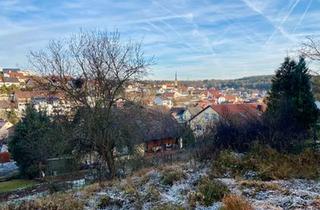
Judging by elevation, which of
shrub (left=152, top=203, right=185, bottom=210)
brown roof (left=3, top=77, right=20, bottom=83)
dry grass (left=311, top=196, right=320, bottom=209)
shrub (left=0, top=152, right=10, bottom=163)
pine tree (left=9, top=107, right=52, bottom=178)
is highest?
brown roof (left=3, top=77, right=20, bottom=83)

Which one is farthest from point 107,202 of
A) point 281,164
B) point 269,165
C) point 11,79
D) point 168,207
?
point 11,79

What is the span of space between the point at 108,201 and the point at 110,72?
1103cm

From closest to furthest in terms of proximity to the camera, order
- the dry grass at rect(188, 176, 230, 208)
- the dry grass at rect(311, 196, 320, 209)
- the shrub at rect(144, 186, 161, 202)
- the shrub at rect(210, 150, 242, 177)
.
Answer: the dry grass at rect(311, 196, 320, 209), the dry grass at rect(188, 176, 230, 208), the shrub at rect(144, 186, 161, 202), the shrub at rect(210, 150, 242, 177)

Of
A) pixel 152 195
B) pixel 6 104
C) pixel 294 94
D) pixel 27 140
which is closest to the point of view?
pixel 152 195

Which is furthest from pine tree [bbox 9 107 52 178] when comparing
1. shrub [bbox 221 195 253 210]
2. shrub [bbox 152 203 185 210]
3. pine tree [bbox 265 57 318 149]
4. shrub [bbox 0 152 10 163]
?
shrub [bbox 221 195 253 210]

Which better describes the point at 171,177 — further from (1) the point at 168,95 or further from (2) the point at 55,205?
(1) the point at 168,95

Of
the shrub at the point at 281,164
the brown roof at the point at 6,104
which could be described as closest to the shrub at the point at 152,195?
the shrub at the point at 281,164

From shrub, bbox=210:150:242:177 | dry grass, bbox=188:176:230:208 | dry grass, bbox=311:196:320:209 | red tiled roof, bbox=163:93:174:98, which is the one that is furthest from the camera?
red tiled roof, bbox=163:93:174:98

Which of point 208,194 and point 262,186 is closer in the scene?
point 208,194

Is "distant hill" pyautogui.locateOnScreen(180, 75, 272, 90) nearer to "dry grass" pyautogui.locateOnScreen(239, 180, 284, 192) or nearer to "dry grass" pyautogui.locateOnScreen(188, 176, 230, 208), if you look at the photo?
"dry grass" pyautogui.locateOnScreen(239, 180, 284, 192)

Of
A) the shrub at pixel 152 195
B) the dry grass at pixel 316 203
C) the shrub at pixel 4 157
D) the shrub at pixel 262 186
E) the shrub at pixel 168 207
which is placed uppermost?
the dry grass at pixel 316 203

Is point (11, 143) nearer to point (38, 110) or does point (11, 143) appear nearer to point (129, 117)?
point (38, 110)

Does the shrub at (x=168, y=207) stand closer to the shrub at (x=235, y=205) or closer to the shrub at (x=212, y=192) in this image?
the shrub at (x=212, y=192)

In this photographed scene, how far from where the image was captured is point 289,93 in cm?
2273
